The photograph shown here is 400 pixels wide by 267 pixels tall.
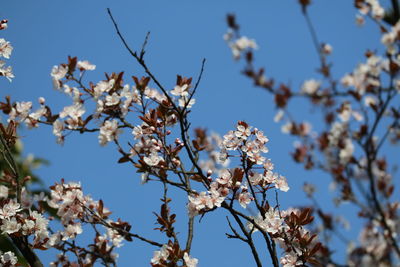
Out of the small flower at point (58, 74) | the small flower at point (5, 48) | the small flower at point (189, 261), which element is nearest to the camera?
the small flower at point (189, 261)

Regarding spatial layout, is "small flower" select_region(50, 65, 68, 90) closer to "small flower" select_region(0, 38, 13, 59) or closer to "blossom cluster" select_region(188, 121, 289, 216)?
"small flower" select_region(0, 38, 13, 59)

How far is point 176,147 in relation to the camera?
218 cm

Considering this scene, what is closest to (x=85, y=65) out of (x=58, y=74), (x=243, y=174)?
(x=58, y=74)

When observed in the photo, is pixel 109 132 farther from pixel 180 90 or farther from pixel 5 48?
pixel 5 48

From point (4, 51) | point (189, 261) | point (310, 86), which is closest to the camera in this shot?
point (189, 261)

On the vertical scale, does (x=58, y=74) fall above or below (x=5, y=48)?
above

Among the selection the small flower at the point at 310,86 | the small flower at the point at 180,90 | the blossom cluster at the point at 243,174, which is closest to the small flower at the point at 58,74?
the small flower at the point at 180,90

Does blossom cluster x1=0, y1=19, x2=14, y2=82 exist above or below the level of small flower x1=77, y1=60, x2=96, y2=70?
below

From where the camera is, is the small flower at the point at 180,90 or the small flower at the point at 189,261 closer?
the small flower at the point at 189,261

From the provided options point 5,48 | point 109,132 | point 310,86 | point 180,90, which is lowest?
point 109,132

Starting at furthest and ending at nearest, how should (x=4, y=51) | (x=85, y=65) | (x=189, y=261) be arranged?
(x=85, y=65)
(x=4, y=51)
(x=189, y=261)

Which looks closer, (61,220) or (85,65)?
(61,220)

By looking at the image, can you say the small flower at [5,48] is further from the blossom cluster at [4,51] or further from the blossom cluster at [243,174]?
the blossom cluster at [243,174]

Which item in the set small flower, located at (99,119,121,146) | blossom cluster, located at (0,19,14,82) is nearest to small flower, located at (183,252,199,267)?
small flower, located at (99,119,121,146)
